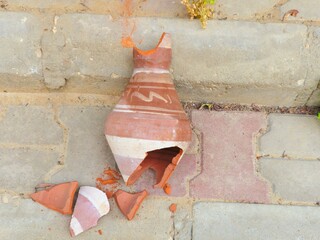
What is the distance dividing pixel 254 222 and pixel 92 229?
796mm

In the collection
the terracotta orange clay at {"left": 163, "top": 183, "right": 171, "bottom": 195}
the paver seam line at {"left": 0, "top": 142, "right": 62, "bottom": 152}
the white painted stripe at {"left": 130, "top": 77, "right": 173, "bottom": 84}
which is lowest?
the terracotta orange clay at {"left": 163, "top": 183, "right": 171, "bottom": 195}

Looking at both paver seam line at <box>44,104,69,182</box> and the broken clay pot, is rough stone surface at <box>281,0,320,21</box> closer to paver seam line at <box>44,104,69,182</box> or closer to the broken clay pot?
the broken clay pot

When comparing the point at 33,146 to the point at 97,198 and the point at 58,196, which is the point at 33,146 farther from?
the point at 97,198

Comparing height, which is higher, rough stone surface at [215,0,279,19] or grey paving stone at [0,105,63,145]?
rough stone surface at [215,0,279,19]

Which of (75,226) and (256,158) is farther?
(256,158)

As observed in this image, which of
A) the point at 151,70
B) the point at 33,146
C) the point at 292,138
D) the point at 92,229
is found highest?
the point at 151,70

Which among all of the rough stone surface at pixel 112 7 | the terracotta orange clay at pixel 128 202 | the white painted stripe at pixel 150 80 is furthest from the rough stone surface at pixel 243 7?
the terracotta orange clay at pixel 128 202

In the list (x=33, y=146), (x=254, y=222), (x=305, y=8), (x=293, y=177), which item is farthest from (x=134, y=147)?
(x=305, y=8)

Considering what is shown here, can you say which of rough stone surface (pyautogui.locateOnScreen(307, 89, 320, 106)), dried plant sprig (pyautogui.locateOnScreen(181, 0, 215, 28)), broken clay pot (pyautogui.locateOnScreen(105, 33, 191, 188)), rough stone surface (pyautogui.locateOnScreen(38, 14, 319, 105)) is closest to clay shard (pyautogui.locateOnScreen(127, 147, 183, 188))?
broken clay pot (pyautogui.locateOnScreen(105, 33, 191, 188))

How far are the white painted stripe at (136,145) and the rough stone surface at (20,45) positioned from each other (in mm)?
591

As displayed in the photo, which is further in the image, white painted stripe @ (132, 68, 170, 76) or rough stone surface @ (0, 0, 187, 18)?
rough stone surface @ (0, 0, 187, 18)

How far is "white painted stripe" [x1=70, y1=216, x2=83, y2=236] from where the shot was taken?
218 centimetres

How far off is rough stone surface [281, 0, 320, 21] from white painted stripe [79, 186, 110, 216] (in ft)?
4.21

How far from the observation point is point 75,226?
7.15 ft
